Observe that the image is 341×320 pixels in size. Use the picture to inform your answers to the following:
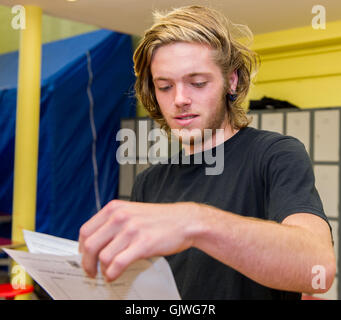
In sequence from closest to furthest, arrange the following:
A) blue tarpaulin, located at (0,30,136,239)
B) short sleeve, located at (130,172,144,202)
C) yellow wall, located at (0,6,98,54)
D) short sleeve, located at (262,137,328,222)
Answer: short sleeve, located at (262,137,328,222) < short sleeve, located at (130,172,144,202) < blue tarpaulin, located at (0,30,136,239) < yellow wall, located at (0,6,98,54)

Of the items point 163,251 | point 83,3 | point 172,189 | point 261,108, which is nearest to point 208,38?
point 172,189

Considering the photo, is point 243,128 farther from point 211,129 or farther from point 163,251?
point 163,251

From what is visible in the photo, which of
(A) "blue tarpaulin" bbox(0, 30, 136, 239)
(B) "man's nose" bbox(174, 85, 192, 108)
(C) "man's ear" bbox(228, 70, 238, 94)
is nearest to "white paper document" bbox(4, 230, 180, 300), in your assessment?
(B) "man's nose" bbox(174, 85, 192, 108)

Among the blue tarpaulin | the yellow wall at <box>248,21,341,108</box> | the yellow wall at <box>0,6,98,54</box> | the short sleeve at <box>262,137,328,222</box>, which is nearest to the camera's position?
the short sleeve at <box>262,137,328,222</box>

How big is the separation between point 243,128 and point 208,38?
0.71 feet

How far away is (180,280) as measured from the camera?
2.84 ft

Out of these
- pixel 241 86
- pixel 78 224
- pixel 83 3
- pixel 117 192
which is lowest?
pixel 78 224

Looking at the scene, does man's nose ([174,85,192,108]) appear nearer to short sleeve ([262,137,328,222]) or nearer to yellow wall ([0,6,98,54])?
short sleeve ([262,137,328,222])

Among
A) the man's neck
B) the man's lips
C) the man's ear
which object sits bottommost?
the man's neck

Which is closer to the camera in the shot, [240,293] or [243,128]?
[240,293]

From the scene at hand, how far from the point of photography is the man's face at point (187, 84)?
0.95 metres

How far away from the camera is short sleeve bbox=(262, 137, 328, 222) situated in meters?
0.69

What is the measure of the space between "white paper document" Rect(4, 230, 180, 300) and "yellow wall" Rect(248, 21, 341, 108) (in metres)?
3.59

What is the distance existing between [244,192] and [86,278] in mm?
457
